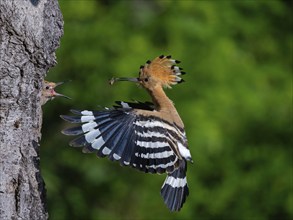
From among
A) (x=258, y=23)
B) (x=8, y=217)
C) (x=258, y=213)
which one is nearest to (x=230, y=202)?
(x=258, y=213)

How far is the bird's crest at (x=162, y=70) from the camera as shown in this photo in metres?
3.62

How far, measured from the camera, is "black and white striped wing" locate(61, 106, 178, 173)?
10.3 ft

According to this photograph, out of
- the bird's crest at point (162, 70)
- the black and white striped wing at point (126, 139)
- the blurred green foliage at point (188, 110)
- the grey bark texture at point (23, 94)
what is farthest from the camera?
the blurred green foliage at point (188, 110)

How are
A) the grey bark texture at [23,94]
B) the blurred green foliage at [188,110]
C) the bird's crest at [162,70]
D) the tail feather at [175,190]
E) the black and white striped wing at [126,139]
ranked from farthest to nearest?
the blurred green foliage at [188,110] → the bird's crest at [162,70] → the tail feather at [175,190] → the black and white striped wing at [126,139] → the grey bark texture at [23,94]

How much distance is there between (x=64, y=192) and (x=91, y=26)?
45.8 inches

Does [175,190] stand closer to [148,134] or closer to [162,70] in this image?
[148,134]

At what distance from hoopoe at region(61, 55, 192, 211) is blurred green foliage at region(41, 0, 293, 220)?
1624 millimetres

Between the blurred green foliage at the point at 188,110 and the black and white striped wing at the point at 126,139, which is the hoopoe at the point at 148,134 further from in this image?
the blurred green foliage at the point at 188,110

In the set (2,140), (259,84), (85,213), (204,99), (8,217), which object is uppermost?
(259,84)

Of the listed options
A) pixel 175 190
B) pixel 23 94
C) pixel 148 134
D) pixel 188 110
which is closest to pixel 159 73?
pixel 148 134

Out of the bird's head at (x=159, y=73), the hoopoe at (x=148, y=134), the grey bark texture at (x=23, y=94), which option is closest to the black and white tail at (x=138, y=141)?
the hoopoe at (x=148, y=134)

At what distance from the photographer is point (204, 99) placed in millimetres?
5676

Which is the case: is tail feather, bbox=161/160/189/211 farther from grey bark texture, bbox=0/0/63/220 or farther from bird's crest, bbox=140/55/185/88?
grey bark texture, bbox=0/0/63/220

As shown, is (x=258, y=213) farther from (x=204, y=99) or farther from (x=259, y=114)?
(x=204, y=99)
